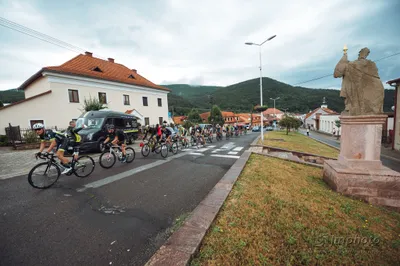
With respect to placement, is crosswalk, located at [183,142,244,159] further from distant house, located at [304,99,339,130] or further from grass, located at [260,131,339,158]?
distant house, located at [304,99,339,130]

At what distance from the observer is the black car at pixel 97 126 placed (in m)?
9.28

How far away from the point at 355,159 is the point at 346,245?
343 centimetres

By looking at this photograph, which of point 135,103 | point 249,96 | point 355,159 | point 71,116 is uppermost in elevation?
point 249,96

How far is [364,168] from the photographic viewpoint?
4.42m

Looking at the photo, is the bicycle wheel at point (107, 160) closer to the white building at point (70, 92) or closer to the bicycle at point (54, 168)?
the bicycle at point (54, 168)

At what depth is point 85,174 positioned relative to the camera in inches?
216

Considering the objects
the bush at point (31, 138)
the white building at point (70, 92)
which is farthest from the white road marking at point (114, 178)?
the white building at point (70, 92)

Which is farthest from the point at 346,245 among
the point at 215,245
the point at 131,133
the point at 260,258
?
the point at 131,133

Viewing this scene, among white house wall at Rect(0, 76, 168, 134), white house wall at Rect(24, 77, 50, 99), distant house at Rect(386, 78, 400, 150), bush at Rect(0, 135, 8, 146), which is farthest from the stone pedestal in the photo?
white house wall at Rect(24, 77, 50, 99)

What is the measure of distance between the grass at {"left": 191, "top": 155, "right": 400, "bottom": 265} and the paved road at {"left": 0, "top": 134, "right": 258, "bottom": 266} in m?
0.95

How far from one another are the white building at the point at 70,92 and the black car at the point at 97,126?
9.34m

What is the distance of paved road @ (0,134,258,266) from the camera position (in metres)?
2.18

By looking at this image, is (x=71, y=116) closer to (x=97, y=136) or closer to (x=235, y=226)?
(x=97, y=136)

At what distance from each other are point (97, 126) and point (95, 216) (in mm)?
8968
